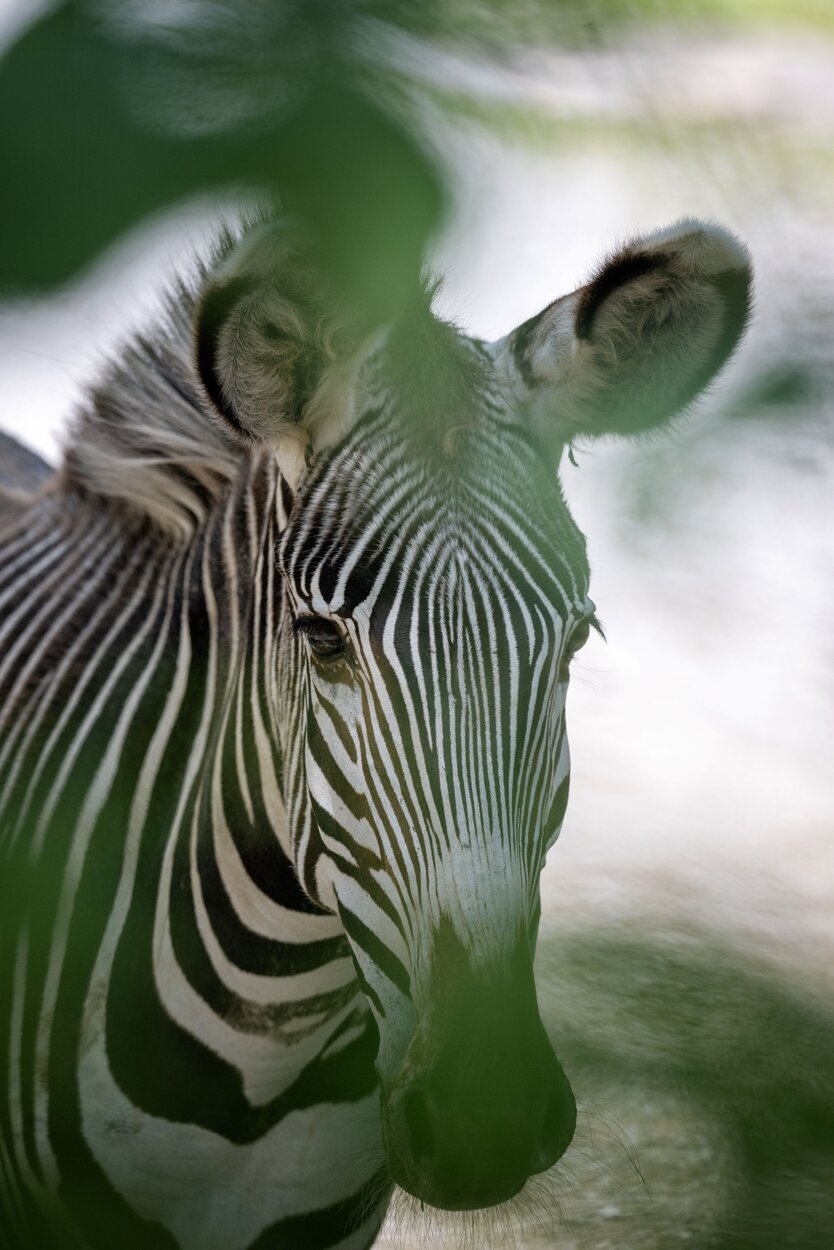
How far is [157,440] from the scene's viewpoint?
285 cm

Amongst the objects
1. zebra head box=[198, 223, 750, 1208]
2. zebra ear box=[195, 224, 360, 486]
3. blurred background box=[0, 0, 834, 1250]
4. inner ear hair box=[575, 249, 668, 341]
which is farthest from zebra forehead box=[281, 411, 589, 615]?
blurred background box=[0, 0, 834, 1250]

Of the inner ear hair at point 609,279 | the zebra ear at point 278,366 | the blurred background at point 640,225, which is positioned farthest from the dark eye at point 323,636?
the blurred background at point 640,225

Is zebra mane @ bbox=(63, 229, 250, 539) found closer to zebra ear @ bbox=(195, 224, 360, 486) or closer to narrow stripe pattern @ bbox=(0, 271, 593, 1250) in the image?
narrow stripe pattern @ bbox=(0, 271, 593, 1250)

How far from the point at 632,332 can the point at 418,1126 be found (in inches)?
58.8

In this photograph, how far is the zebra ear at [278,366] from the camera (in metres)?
1.88

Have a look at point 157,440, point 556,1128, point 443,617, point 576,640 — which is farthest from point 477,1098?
point 157,440

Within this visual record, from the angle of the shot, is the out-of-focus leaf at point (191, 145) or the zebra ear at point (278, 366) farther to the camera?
the zebra ear at point (278, 366)

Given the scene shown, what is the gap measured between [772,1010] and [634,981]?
4.1 inches

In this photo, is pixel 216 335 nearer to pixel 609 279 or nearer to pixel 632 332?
pixel 609 279

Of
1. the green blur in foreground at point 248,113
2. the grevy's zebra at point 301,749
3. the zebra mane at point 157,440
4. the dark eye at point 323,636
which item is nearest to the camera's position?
the green blur in foreground at point 248,113

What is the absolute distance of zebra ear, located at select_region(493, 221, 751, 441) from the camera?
1.71m

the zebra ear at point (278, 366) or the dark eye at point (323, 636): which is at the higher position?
the zebra ear at point (278, 366)

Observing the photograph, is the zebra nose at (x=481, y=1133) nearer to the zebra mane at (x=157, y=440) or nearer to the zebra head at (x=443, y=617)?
the zebra head at (x=443, y=617)

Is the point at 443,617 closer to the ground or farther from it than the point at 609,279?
closer to the ground
